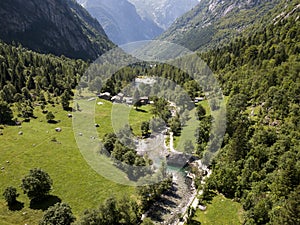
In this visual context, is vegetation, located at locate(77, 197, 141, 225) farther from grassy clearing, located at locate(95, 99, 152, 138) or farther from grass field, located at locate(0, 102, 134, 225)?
grassy clearing, located at locate(95, 99, 152, 138)

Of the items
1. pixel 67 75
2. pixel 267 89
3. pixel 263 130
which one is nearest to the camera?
pixel 263 130

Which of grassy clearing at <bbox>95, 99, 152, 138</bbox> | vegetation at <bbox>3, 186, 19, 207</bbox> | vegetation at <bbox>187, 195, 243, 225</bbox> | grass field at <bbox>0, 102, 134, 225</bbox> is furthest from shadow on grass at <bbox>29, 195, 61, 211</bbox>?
grassy clearing at <bbox>95, 99, 152, 138</bbox>

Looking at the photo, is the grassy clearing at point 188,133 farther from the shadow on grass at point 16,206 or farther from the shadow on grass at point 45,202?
the shadow on grass at point 16,206

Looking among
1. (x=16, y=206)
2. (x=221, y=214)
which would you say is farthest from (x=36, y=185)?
(x=221, y=214)

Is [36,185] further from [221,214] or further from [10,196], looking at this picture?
[221,214]

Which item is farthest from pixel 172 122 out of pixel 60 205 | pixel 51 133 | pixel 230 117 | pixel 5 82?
pixel 5 82

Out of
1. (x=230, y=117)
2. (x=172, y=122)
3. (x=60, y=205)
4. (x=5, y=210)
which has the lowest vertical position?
(x=5, y=210)

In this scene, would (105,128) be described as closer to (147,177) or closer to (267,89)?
(147,177)
